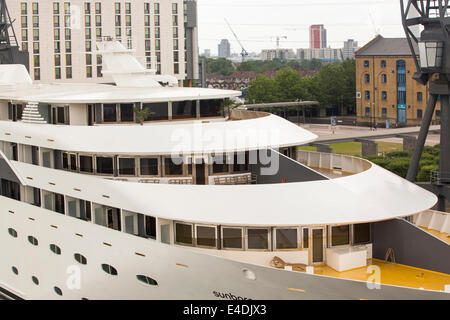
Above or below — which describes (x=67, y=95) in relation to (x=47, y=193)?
above

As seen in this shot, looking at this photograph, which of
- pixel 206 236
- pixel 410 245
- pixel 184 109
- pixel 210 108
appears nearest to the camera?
pixel 410 245

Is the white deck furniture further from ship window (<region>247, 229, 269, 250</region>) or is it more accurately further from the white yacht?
ship window (<region>247, 229, 269, 250</region>)

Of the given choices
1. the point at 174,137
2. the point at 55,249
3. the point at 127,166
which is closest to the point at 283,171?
the point at 174,137

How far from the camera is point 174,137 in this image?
16.4m

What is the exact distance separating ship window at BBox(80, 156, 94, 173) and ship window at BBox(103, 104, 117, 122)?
1.24 m

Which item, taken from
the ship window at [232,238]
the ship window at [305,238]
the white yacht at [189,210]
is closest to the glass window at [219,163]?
the white yacht at [189,210]

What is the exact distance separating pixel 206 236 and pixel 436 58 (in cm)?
1262

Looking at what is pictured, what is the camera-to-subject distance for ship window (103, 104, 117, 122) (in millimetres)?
18500

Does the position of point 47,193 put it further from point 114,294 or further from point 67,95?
point 114,294

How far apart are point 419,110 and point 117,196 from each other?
204ft

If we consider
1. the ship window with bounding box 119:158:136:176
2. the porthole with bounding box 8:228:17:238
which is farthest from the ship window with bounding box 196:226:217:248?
the porthole with bounding box 8:228:17:238

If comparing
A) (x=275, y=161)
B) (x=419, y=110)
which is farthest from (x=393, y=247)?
(x=419, y=110)

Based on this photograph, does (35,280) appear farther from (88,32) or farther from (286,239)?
(88,32)
